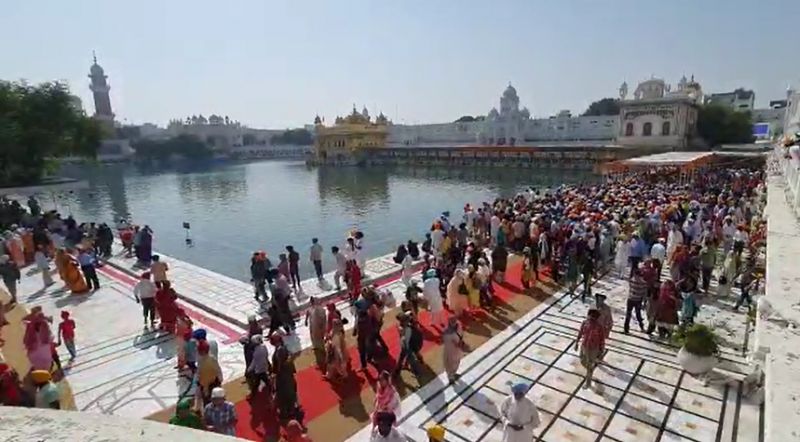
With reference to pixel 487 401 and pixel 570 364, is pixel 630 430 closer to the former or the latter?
pixel 570 364

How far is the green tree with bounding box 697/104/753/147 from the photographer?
46875 mm

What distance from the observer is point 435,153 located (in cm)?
5375

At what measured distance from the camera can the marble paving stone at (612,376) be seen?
17.8ft

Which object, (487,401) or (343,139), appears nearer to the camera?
(487,401)

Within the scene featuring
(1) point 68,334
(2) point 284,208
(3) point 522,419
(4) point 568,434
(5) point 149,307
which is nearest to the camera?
(3) point 522,419

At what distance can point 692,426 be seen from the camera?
461 centimetres

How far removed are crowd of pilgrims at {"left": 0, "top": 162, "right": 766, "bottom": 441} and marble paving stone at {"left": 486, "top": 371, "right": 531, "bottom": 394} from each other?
1.74ft

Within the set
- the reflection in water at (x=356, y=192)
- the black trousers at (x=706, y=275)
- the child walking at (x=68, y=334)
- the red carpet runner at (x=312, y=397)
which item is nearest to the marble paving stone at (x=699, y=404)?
the red carpet runner at (x=312, y=397)

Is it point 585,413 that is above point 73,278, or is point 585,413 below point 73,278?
below

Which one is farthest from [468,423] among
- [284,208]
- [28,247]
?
[284,208]

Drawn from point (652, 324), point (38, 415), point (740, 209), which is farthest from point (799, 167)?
point (38, 415)

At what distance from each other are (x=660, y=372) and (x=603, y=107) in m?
72.2

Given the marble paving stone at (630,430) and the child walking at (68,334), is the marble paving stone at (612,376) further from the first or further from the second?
the child walking at (68,334)

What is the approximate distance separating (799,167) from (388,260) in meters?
8.28
